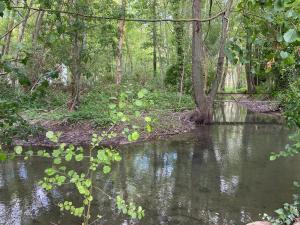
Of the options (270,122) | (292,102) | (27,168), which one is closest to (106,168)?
(292,102)

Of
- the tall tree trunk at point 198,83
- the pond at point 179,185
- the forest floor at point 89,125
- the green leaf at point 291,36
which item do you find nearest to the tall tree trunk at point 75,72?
the forest floor at point 89,125

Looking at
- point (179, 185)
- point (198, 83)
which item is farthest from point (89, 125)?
point (198, 83)

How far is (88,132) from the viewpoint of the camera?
10.1 m

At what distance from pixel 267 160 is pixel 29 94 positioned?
677 cm

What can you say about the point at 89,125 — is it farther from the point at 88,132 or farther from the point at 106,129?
the point at 106,129

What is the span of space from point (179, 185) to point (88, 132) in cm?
431

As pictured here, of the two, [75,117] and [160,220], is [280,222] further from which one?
[75,117]

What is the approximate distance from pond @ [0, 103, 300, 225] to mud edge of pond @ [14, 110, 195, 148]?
64cm

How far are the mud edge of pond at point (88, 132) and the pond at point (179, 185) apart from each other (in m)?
0.64

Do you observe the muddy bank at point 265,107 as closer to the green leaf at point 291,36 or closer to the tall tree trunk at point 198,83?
the tall tree trunk at point 198,83

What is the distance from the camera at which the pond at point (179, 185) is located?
5.20 metres

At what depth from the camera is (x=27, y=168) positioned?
7.47 m

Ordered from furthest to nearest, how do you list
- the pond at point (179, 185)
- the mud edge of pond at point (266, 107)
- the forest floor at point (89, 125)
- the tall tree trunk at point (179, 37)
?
the tall tree trunk at point (179, 37) → the mud edge of pond at point (266, 107) → the forest floor at point (89, 125) → the pond at point (179, 185)

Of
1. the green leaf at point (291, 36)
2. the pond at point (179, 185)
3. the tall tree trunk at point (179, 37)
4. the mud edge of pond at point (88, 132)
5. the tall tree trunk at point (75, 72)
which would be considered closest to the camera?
the green leaf at point (291, 36)
